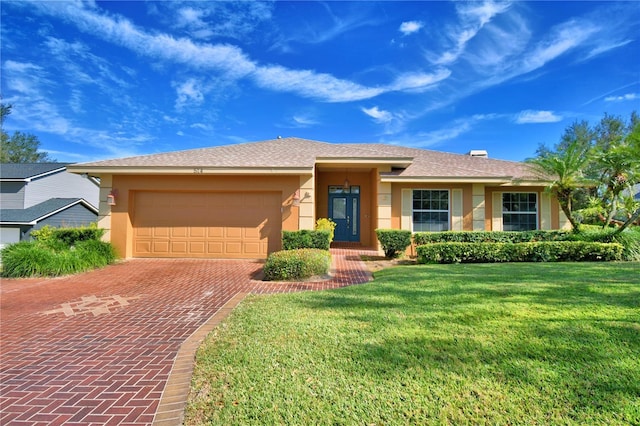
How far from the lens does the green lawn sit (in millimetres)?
2283

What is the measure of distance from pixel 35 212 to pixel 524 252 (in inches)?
1062

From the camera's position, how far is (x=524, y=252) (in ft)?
29.7

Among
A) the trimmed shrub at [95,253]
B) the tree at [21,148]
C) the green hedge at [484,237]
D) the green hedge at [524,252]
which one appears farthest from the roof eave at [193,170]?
the tree at [21,148]

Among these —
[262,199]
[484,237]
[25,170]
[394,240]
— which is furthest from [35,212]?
[484,237]

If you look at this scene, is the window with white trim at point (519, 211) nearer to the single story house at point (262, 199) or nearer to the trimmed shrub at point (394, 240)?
the single story house at point (262, 199)

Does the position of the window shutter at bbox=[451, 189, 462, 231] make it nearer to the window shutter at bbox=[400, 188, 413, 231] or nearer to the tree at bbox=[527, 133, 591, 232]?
the window shutter at bbox=[400, 188, 413, 231]

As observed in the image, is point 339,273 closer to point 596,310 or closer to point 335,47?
point 596,310

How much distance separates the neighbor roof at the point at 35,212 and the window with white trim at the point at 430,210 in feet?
73.7

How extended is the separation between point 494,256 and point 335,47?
33.0 feet

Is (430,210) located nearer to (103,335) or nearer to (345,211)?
(345,211)

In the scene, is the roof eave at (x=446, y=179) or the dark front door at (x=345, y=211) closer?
the roof eave at (x=446, y=179)

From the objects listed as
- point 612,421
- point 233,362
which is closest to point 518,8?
point 612,421

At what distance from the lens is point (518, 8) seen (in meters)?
9.46

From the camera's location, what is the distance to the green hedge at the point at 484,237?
10.1 m
